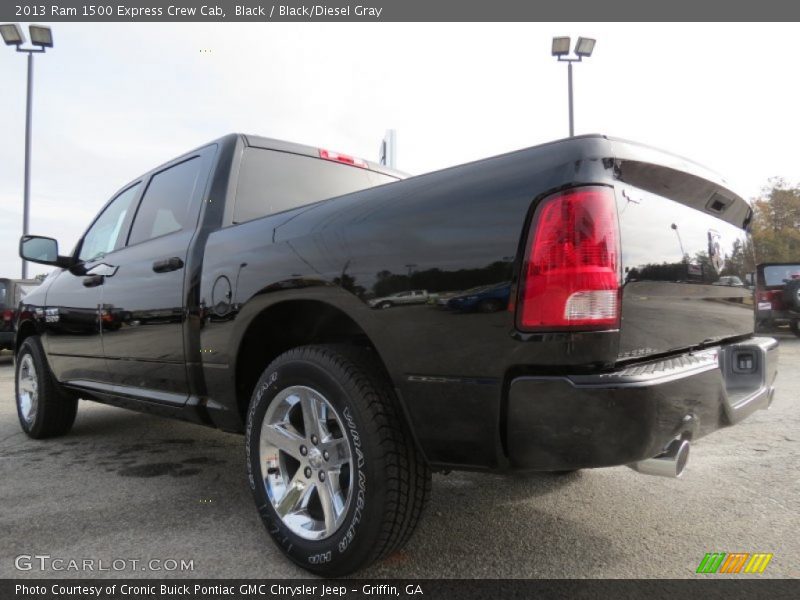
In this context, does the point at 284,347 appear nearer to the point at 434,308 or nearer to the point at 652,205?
the point at 434,308

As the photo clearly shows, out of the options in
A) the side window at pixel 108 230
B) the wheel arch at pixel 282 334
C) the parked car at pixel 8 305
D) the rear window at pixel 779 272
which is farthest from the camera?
the rear window at pixel 779 272

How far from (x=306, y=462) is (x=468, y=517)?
0.91m

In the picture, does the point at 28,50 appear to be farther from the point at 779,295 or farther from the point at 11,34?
the point at 779,295

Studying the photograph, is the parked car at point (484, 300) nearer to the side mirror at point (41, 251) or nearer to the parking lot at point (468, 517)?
the parking lot at point (468, 517)

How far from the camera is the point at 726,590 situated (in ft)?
6.47

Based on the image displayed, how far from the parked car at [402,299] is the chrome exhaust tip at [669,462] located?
81 centimetres

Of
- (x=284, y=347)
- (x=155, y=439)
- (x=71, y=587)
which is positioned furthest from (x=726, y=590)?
(x=155, y=439)

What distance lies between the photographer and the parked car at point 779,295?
37.9 ft

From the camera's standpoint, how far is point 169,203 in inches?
134


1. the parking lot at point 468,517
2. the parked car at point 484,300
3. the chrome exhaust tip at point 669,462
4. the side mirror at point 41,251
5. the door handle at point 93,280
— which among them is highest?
the side mirror at point 41,251

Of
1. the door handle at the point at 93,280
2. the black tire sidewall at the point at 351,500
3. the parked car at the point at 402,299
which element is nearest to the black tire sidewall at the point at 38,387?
the door handle at the point at 93,280

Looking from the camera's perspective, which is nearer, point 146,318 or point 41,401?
point 146,318

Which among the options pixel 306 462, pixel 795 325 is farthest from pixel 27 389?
pixel 795 325

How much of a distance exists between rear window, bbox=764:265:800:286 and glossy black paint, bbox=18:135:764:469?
1160cm
